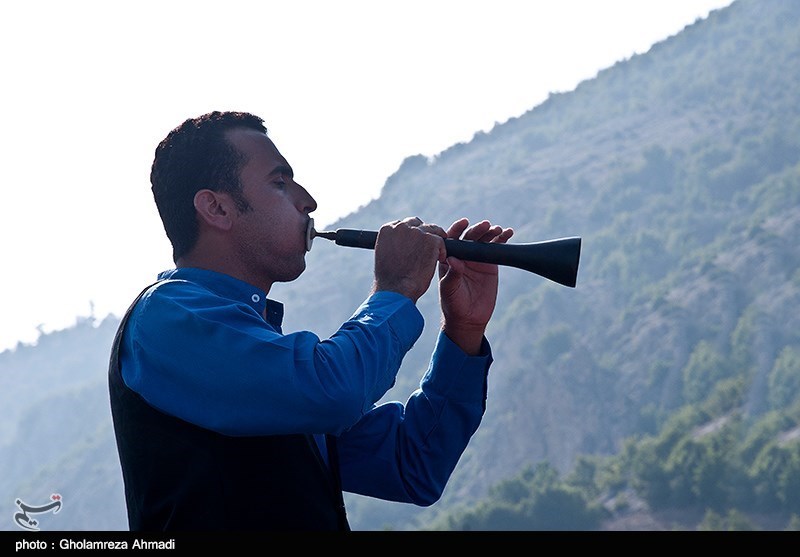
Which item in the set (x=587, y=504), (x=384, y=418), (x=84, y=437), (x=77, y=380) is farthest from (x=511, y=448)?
(x=77, y=380)

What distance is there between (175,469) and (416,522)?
89304 millimetres

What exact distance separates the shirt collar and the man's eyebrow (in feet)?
1.06

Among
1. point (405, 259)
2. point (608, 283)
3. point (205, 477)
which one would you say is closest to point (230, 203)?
point (405, 259)

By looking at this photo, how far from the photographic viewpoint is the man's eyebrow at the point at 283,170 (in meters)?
3.06

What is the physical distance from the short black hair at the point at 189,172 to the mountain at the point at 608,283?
76.1 meters

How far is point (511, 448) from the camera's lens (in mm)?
89062

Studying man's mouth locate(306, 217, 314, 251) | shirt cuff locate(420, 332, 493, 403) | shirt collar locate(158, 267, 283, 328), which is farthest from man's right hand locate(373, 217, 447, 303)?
shirt cuff locate(420, 332, 493, 403)

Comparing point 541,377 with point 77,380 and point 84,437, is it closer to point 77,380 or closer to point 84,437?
point 84,437

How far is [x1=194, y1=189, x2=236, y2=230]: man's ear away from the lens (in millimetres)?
2971

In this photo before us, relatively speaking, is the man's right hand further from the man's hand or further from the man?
the man's hand

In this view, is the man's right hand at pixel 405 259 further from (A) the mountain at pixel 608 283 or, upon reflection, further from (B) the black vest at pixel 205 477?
(A) the mountain at pixel 608 283

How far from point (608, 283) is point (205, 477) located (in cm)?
10976

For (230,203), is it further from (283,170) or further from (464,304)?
(464,304)

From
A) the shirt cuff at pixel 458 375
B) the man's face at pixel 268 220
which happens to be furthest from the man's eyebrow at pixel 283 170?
the shirt cuff at pixel 458 375
